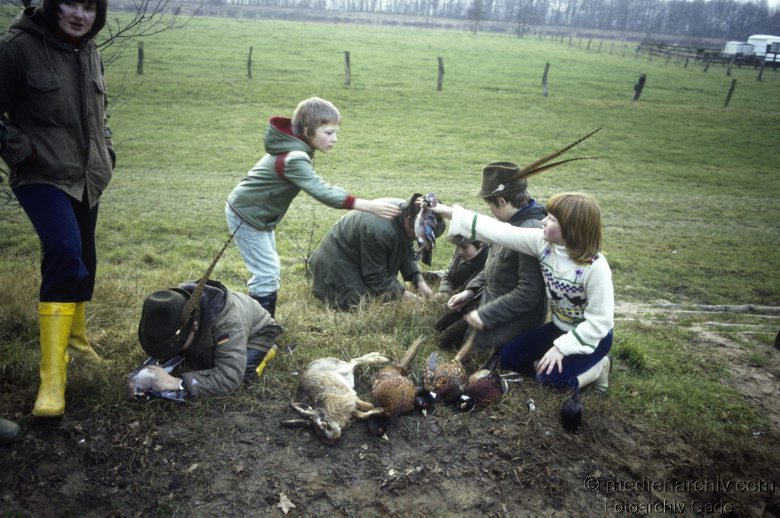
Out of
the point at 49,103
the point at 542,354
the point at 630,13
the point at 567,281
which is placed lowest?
the point at 542,354

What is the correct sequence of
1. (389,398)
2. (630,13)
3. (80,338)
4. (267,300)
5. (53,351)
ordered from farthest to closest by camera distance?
(630,13)
(267,300)
(80,338)
(389,398)
(53,351)

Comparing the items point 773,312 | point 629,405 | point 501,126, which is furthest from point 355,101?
point 629,405

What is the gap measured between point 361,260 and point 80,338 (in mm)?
2640

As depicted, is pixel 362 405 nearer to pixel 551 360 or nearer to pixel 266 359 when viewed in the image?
pixel 266 359

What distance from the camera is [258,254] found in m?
4.38

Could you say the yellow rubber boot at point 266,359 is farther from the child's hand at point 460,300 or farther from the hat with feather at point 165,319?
the child's hand at point 460,300

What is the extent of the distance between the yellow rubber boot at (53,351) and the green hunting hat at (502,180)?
3.12 meters

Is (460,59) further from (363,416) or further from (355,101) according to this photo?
(363,416)

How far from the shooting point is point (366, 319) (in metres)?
4.87

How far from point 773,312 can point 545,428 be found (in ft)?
17.5

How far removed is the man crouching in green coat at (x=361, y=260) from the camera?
5297 millimetres

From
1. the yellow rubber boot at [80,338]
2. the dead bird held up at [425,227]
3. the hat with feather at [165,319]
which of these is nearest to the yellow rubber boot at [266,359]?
the hat with feather at [165,319]

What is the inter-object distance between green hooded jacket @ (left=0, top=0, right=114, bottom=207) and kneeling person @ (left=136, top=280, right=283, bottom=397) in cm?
96

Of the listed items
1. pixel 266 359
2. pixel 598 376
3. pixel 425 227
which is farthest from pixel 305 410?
pixel 598 376
